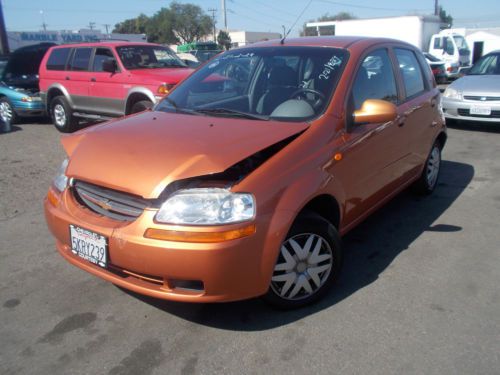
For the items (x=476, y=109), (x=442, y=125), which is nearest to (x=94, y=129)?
(x=442, y=125)

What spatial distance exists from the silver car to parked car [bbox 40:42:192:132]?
204 inches

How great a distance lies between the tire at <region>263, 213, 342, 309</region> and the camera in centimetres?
Answer: 275

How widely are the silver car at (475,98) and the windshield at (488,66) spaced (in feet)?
0.06

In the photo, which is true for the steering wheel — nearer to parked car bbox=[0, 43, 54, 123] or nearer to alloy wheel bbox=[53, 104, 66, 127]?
alloy wheel bbox=[53, 104, 66, 127]

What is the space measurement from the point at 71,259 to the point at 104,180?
62cm

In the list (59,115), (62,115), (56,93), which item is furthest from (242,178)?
(56,93)

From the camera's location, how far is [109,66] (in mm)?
8453

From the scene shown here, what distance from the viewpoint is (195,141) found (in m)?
2.76

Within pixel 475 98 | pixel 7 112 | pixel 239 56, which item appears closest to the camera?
pixel 239 56

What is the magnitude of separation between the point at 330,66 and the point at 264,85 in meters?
0.53

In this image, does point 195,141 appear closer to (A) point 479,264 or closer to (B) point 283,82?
(B) point 283,82

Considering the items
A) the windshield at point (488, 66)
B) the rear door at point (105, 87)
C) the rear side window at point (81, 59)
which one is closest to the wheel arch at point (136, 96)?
the rear door at point (105, 87)

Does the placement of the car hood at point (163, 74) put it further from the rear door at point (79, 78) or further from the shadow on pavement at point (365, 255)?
the shadow on pavement at point (365, 255)

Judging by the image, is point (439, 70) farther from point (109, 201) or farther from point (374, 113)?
point (109, 201)
